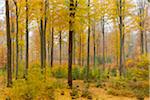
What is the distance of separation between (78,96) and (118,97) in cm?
195

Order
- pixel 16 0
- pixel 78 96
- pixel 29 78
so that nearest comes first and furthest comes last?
pixel 29 78 < pixel 78 96 < pixel 16 0

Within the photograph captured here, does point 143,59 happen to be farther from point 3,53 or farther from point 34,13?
point 3,53

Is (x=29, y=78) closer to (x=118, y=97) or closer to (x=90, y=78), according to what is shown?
(x=118, y=97)

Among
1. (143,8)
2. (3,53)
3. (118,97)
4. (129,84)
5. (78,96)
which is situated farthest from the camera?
(3,53)

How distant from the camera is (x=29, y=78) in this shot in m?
8.28

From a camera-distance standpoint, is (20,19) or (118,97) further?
(20,19)

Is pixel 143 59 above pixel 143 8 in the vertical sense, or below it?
below

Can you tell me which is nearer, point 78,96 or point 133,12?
point 78,96

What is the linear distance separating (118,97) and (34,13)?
273 inches

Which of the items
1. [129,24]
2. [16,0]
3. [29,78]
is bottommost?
[29,78]

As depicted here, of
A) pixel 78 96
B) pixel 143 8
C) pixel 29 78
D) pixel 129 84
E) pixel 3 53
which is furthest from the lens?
pixel 3 53

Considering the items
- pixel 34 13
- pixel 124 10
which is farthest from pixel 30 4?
pixel 124 10

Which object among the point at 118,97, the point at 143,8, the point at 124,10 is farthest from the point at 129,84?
the point at 143,8

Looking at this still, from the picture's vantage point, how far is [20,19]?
16.6 m
